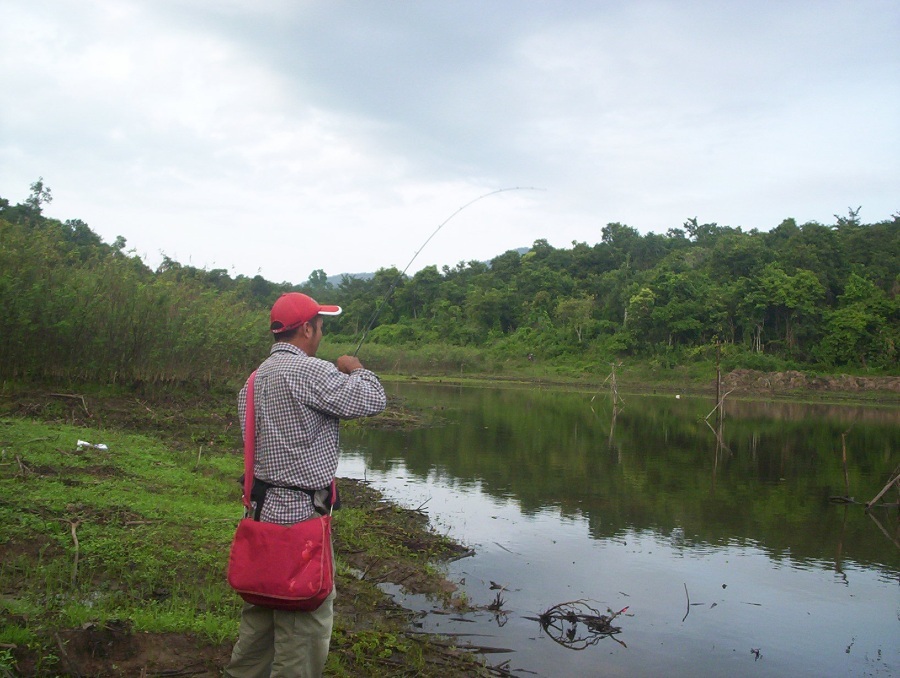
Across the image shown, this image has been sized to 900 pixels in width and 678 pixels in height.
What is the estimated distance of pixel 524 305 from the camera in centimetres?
6000

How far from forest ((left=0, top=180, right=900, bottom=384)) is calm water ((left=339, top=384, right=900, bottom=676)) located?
16.9 feet

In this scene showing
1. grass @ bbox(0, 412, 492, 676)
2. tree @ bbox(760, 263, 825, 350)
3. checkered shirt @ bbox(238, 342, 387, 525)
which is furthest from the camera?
tree @ bbox(760, 263, 825, 350)

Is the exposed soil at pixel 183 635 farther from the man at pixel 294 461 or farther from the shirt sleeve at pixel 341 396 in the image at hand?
the shirt sleeve at pixel 341 396

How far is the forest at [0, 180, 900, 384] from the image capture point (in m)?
13.6

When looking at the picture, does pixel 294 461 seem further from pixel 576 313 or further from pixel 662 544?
pixel 576 313

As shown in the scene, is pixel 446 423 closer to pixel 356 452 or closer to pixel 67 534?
pixel 356 452

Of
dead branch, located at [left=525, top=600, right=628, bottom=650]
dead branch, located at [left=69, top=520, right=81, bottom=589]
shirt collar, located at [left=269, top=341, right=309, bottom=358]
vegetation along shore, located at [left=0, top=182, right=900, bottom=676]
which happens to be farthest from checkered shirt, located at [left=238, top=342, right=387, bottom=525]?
dead branch, located at [left=525, top=600, right=628, bottom=650]

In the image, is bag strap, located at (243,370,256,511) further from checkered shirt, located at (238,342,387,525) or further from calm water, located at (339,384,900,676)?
calm water, located at (339,384,900,676)

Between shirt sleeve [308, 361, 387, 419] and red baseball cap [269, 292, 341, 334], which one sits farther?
red baseball cap [269, 292, 341, 334]

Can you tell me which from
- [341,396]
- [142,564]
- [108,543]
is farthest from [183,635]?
[341,396]

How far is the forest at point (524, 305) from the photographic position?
13609 mm

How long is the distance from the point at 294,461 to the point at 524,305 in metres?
57.3

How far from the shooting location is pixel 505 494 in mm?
12211

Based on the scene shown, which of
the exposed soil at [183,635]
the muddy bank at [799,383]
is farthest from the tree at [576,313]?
the exposed soil at [183,635]
